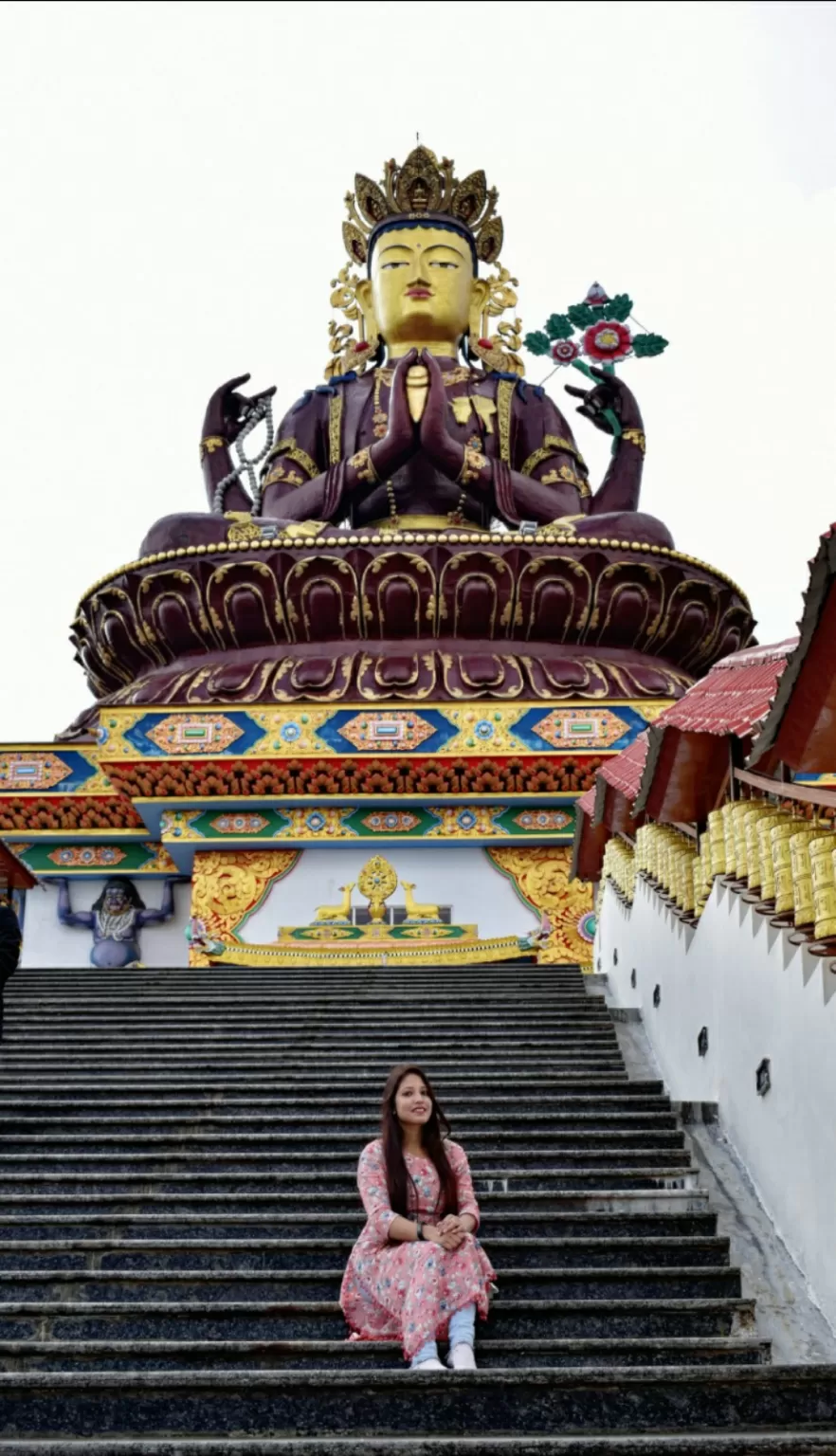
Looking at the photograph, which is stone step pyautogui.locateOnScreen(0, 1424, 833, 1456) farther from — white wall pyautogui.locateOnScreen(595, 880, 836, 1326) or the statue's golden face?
the statue's golden face

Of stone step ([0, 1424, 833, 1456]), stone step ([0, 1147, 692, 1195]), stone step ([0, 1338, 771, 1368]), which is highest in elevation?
stone step ([0, 1147, 692, 1195])

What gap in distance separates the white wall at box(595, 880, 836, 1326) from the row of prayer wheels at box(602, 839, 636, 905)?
123 cm

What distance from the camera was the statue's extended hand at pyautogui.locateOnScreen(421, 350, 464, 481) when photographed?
1416 centimetres

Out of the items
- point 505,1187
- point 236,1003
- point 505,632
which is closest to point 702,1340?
point 505,1187

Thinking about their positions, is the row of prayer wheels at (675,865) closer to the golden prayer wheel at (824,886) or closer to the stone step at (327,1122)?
the stone step at (327,1122)

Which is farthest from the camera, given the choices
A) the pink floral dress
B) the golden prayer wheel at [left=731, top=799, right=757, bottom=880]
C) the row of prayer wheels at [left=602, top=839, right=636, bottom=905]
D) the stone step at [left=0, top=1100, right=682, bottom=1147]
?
the row of prayer wheels at [left=602, top=839, right=636, bottom=905]

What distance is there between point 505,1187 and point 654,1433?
154 centimetres

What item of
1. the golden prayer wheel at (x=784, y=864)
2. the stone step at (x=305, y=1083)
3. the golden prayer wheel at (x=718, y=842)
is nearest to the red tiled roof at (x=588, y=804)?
the stone step at (x=305, y=1083)

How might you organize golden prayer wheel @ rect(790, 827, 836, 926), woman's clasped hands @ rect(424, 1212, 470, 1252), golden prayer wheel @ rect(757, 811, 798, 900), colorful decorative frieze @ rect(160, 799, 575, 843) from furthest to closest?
1. colorful decorative frieze @ rect(160, 799, 575, 843)
2. golden prayer wheel @ rect(757, 811, 798, 900)
3. golden prayer wheel @ rect(790, 827, 836, 926)
4. woman's clasped hands @ rect(424, 1212, 470, 1252)

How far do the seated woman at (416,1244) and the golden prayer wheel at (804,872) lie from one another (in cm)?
101

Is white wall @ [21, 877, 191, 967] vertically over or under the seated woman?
over

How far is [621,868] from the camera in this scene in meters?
8.45

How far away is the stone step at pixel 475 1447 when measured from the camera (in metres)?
2.91

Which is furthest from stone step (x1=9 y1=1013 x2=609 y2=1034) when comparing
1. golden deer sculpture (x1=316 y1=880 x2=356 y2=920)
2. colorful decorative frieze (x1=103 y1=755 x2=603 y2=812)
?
colorful decorative frieze (x1=103 y1=755 x2=603 y2=812)
